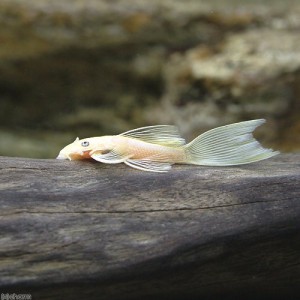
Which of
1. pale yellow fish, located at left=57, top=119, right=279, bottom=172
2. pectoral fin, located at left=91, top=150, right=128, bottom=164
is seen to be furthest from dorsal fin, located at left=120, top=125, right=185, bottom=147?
pectoral fin, located at left=91, top=150, right=128, bottom=164

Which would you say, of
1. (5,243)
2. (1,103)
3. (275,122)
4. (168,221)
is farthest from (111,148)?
(1,103)

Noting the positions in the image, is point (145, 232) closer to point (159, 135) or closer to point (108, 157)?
point (108, 157)

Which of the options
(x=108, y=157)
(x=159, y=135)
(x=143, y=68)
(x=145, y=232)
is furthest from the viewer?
(x=143, y=68)

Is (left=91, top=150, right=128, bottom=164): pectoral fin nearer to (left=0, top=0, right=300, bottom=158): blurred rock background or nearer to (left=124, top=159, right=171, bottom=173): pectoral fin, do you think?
(left=124, top=159, right=171, bottom=173): pectoral fin

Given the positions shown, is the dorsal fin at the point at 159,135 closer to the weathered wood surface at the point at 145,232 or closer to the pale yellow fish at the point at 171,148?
the pale yellow fish at the point at 171,148

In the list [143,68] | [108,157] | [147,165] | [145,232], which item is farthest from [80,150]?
[143,68]

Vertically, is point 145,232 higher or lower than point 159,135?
lower

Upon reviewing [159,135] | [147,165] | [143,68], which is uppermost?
[143,68]
